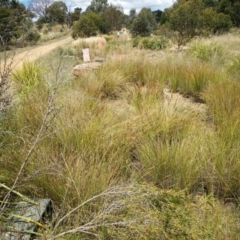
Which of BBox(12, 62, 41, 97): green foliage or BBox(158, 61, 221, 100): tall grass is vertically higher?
BBox(12, 62, 41, 97): green foliage

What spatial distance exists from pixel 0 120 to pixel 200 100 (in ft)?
9.54

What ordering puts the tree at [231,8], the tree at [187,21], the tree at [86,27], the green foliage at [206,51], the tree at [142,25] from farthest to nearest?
the tree at [86,27], the tree at [142,25], the tree at [231,8], the tree at [187,21], the green foliage at [206,51]

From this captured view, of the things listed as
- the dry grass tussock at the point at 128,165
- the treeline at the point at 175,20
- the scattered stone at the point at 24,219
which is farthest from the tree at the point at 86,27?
the scattered stone at the point at 24,219

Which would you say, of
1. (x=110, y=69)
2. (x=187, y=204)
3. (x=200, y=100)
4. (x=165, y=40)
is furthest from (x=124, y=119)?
(x=165, y=40)

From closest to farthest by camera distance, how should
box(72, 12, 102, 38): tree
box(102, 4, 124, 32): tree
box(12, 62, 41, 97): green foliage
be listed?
box(12, 62, 41, 97): green foliage → box(72, 12, 102, 38): tree → box(102, 4, 124, 32): tree

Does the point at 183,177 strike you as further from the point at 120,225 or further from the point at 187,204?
the point at 120,225

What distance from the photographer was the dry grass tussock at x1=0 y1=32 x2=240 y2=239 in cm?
156

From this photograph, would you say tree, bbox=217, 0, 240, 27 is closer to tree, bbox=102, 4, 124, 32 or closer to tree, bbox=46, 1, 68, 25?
tree, bbox=102, 4, 124, 32

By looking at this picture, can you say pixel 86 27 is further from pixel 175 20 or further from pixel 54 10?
pixel 175 20

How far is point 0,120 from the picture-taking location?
2.35m

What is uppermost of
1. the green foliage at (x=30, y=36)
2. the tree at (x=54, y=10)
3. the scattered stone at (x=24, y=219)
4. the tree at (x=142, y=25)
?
the tree at (x=54, y=10)

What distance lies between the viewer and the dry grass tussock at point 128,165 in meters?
1.56

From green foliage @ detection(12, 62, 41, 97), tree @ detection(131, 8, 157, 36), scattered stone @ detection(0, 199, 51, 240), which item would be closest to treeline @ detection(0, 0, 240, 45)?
tree @ detection(131, 8, 157, 36)

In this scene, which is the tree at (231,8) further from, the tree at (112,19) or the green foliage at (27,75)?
the green foliage at (27,75)
